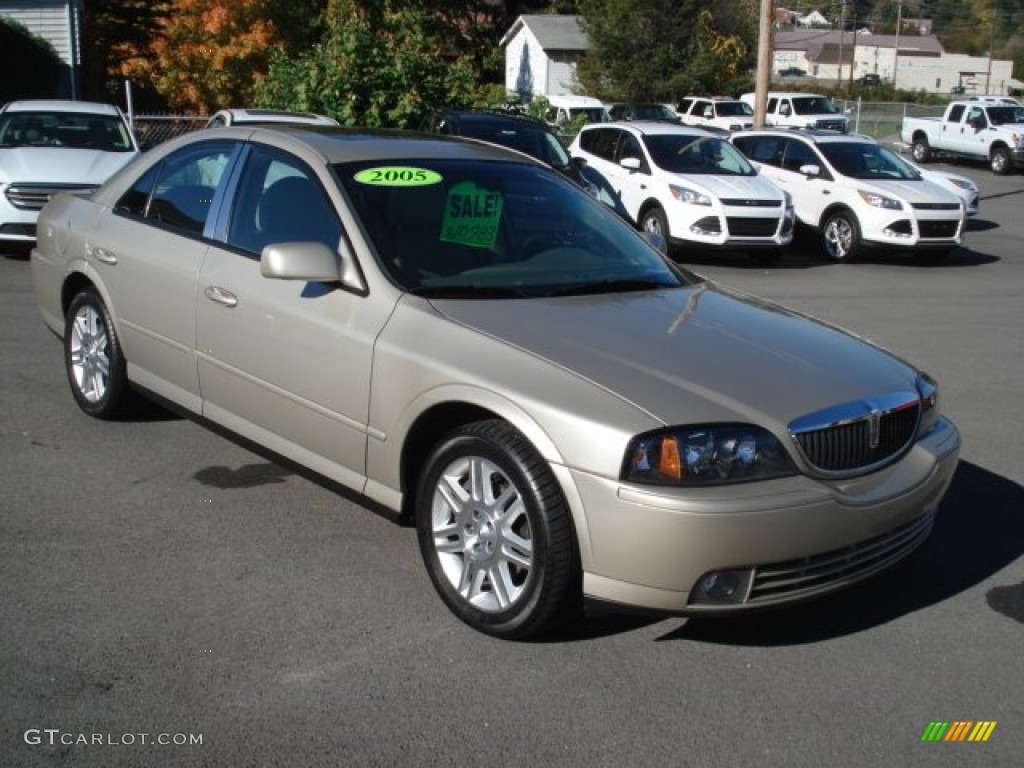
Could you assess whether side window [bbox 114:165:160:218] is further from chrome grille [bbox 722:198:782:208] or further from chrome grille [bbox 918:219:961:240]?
chrome grille [bbox 918:219:961:240]

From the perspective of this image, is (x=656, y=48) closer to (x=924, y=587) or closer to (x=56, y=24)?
(x=56, y=24)

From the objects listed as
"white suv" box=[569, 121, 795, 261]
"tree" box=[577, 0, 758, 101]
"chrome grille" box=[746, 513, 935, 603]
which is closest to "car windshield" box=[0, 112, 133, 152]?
"white suv" box=[569, 121, 795, 261]

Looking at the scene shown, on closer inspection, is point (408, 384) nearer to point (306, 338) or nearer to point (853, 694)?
point (306, 338)

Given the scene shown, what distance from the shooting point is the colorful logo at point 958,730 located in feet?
11.9

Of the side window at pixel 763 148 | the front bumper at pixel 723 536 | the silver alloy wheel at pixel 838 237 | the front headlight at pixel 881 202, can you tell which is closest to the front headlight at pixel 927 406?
the front bumper at pixel 723 536

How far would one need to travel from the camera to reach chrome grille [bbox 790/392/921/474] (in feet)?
12.9

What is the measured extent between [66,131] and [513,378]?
11.4m

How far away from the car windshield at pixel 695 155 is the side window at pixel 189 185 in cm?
1050

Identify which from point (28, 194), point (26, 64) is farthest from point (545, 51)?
point (28, 194)

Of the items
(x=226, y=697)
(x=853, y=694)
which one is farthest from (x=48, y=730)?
(x=853, y=694)

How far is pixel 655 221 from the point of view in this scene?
15555mm

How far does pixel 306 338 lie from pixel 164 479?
1.41m

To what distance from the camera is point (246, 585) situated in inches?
179

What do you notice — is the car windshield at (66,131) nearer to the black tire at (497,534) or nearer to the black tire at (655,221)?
the black tire at (655,221)
